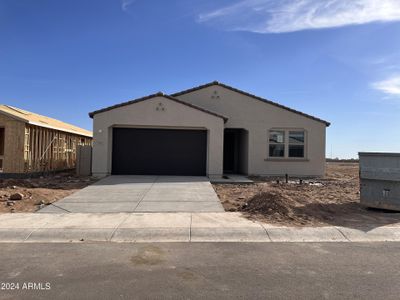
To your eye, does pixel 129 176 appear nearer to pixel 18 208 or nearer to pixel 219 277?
pixel 18 208

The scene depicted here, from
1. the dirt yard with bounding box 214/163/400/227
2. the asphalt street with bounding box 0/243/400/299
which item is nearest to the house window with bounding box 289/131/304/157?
the dirt yard with bounding box 214/163/400/227

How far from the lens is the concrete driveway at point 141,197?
10791mm

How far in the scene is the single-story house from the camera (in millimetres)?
18594

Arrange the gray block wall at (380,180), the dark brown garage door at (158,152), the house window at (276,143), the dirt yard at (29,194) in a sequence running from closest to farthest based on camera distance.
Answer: the gray block wall at (380,180) → the dirt yard at (29,194) → the dark brown garage door at (158,152) → the house window at (276,143)

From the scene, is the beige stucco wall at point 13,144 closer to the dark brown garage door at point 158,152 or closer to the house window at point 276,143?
the dark brown garage door at point 158,152

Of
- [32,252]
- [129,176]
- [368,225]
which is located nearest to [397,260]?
[368,225]

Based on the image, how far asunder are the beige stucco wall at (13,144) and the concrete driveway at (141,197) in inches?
194

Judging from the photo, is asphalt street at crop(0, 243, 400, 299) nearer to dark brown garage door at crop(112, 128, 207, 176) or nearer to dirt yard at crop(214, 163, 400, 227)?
dirt yard at crop(214, 163, 400, 227)

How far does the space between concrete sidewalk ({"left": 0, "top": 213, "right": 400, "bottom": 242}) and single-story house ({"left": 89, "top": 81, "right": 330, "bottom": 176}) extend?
31.4ft

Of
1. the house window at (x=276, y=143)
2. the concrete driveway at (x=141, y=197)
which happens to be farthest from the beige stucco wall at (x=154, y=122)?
the house window at (x=276, y=143)

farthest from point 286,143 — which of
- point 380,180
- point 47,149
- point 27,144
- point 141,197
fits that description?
point 27,144

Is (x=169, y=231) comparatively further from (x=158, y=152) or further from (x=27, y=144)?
(x=27, y=144)

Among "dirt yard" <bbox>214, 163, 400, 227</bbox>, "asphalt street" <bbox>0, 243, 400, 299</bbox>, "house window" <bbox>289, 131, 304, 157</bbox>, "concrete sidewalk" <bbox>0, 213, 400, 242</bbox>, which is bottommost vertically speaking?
"asphalt street" <bbox>0, 243, 400, 299</bbox>

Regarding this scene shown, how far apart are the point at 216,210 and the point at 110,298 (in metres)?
6.14
